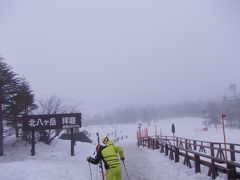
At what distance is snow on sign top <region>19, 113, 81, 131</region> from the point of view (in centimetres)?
2456

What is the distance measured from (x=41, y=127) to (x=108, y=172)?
15.9 meters

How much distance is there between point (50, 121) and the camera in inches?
991

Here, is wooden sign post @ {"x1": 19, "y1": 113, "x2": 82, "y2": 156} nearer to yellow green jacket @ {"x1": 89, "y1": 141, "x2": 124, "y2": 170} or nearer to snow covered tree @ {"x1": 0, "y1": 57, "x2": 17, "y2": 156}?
snow covered tree @ {"x1": 0, "y1": 57, "x2": 17, "y2": 156}

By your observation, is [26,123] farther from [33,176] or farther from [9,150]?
[33,176]

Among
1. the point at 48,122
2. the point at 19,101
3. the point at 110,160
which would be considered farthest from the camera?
the point at 19,101

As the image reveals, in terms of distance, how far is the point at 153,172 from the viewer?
16484mm

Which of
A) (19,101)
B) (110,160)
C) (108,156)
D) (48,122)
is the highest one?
(19,101)

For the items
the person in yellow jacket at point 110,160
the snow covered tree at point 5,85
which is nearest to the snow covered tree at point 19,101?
the snow covered tree at point 5,85

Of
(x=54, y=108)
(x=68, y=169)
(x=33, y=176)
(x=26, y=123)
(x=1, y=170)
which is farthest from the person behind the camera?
(x=54, y=108)

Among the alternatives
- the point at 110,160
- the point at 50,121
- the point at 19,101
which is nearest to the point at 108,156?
the point at 110,160

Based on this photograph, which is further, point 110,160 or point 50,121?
point 50,121

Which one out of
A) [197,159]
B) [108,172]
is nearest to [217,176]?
[197,159]

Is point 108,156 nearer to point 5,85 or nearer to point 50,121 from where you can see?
point 50,121

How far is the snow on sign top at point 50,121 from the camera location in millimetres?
24562
